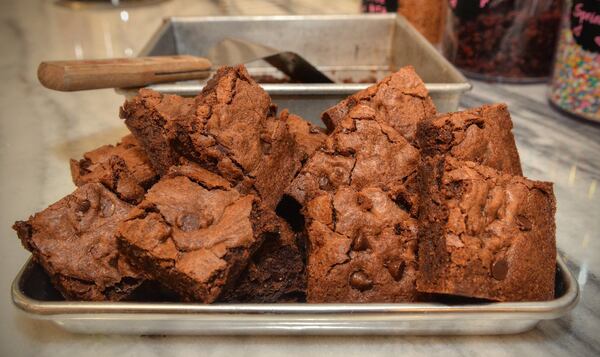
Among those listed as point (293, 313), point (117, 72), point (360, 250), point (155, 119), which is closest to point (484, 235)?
point (360, 250)

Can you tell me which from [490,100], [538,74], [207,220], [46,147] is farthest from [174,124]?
[538,74]

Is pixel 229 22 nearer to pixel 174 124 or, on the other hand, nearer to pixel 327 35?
pixel 327 35

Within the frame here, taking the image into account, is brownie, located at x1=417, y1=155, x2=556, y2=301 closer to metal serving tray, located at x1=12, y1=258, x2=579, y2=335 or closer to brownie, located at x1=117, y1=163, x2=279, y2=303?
metal serving tray, located at x1=12, y1=258, x2=579, y2=335

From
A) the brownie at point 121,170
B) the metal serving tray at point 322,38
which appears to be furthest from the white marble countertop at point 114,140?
the metal serving tray at point 322,38

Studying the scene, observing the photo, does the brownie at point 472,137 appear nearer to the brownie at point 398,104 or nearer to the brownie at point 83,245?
the brownie at point 398,104

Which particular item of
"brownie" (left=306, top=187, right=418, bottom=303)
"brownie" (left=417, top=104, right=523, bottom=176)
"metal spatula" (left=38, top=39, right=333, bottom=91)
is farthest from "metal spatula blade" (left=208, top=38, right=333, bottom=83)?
"brownie" (left=306, top=187, right=418, bottom=303)

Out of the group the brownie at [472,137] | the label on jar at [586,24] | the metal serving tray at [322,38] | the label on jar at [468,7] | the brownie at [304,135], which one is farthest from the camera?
the metal serving tray at [322,38]

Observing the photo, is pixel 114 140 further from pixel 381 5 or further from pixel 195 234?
pixel 381 5
